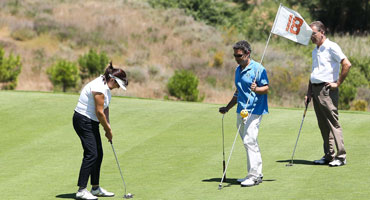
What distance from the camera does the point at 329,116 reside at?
9500 mm

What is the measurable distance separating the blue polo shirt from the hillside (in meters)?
19.1

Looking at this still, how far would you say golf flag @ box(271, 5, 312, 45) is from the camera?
8.98m

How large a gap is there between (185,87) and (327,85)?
1664 cm

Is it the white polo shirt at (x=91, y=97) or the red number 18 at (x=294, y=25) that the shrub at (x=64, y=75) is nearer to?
the red number 18 at (x=294, y=25)

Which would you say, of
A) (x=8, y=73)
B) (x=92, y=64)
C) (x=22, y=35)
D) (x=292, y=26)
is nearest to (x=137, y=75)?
(x=92, y=64)

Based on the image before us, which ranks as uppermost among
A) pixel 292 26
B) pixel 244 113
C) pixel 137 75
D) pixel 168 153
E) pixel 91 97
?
pixel 292 26

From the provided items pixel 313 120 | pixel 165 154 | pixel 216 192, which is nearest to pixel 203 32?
pixel 313 120

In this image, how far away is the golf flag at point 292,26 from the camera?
29.5 feet

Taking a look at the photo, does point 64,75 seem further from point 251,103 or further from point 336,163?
point 251,103

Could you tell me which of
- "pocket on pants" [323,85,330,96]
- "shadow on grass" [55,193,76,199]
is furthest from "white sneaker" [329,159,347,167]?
"shadow on grass" [55,193,76,199]

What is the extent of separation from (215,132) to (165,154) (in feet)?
8.63

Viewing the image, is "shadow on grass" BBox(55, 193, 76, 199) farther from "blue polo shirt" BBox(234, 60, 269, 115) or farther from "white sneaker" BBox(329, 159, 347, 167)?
"white sneaker" BBox(329, 159, 347, 167)

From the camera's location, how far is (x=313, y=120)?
14117mm

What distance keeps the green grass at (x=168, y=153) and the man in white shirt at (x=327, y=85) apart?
0.34 m
